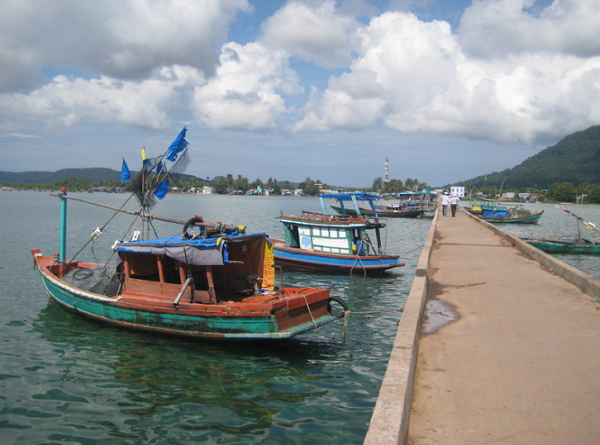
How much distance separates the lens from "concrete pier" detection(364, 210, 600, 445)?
4422mm

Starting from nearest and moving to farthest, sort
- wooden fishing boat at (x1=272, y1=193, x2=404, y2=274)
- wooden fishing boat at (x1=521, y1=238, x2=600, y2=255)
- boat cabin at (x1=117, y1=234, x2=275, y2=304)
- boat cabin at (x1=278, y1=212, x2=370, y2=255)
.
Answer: boat cabin at (x1=117, y1=234, x2=275, y2=304)
wooden fishing boat at (x1=272, y1=193, x2=404, y2=274)
boat cabin at (x1=278, y1=212, x2=370, y2=255)
wooden fishing boat at (x1=521, y1=238, x2=600, y2=255)

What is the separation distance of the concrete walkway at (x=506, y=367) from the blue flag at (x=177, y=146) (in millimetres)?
7212

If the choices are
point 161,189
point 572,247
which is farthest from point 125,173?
point 572,247

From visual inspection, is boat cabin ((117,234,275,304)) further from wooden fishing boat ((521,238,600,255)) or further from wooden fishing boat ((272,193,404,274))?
wooden fishing boat ((521,238,600,255))

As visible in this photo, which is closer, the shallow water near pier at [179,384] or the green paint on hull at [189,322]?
the shallow water near pier at [179,384]

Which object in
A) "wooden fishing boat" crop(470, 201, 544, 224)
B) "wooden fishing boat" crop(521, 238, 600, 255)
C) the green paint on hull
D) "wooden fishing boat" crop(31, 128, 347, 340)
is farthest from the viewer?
"wooden fishing boat" crop(470, 201, 544, 224)

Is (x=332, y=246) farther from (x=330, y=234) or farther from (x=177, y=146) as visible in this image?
(x=177, y=146)

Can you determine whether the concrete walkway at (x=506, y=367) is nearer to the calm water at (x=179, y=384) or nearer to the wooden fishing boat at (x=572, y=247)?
the calm water at (x=179, y=384)

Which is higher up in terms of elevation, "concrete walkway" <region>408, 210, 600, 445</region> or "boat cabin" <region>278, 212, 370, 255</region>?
"boat cabin" <region>278, 212, 370, 255</region>

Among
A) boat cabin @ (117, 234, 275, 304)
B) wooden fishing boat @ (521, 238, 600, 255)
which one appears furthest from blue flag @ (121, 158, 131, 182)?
wooden fishing boat @ (521, 238, 600, 255)

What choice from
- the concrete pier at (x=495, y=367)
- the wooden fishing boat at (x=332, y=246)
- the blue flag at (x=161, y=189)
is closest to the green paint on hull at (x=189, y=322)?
the concrete pier at (x=495, y=367)

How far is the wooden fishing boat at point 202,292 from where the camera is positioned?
958cm

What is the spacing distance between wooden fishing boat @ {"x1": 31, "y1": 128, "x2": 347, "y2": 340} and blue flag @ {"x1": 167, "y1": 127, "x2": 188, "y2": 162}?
711 mm

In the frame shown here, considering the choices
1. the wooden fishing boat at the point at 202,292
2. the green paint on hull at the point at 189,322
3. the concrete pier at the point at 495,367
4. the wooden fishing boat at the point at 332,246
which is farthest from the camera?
the wooden fishing boat at the point at 332,246
